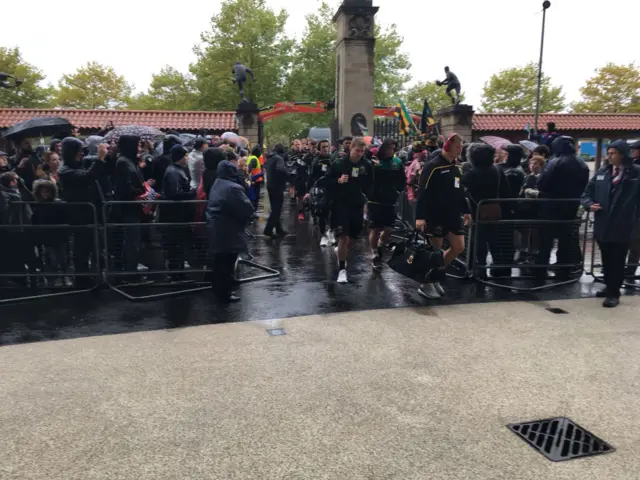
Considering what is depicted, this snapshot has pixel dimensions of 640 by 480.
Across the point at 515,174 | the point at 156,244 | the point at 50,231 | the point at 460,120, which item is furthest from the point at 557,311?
the point at 460,120

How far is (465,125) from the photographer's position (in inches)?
915

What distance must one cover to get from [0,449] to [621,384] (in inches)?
177

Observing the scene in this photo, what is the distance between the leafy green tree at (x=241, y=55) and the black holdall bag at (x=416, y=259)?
3507 centimetres

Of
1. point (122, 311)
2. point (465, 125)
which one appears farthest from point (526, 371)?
point (465, 125)

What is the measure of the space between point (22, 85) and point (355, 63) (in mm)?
38452

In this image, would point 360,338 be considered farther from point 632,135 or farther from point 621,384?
point 632,135

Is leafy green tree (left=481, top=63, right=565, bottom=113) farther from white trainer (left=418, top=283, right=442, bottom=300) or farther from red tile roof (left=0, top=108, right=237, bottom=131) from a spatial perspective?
white trainer (left=418, top=283, right=442, bottom=300)

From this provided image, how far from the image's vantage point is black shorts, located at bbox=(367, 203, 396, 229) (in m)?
8.43

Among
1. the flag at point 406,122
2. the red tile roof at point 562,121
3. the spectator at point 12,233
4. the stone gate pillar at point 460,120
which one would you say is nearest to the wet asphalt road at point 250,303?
the spectator at point 12,233

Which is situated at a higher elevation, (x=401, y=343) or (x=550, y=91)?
(x=550, y=91)

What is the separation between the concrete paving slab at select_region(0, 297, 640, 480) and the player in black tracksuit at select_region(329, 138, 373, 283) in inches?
73.7

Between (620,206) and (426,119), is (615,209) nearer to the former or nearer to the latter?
(620,206)

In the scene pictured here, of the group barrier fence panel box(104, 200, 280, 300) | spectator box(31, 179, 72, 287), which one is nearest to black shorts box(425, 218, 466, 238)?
barrier fence panel box(104, 200, 280, 300)

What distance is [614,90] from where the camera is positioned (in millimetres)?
53750
